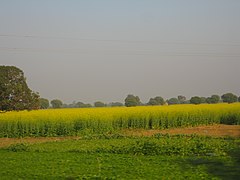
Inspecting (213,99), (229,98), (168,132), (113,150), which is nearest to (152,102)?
(213,99)

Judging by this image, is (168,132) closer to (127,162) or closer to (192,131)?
(192,131)

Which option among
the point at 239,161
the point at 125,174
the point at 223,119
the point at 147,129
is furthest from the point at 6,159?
the point at 223,119

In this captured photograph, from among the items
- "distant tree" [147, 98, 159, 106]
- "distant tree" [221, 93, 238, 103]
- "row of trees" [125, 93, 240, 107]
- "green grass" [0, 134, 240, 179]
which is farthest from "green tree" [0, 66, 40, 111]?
"distant tree" [221, 93, 238, 103]

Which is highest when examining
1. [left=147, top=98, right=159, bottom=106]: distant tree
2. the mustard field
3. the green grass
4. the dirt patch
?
[left=147, top=98, right=159, bottom=106]: distant tree

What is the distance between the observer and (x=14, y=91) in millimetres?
30953

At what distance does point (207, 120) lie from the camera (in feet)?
95.2

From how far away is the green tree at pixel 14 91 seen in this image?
100 feet

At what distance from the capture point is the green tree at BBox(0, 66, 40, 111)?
30531 mm

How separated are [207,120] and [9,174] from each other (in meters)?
20.9

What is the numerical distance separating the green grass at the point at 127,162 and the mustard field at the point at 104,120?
681 cm

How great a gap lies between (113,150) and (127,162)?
2854 mm

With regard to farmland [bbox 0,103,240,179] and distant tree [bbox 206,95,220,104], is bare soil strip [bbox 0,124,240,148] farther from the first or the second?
distant tree [bbox 206,95,220,104]

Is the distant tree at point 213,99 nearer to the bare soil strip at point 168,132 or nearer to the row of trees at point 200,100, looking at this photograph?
the row of trees at point 200,100

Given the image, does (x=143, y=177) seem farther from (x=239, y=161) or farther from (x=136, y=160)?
(x=239, y=161)
